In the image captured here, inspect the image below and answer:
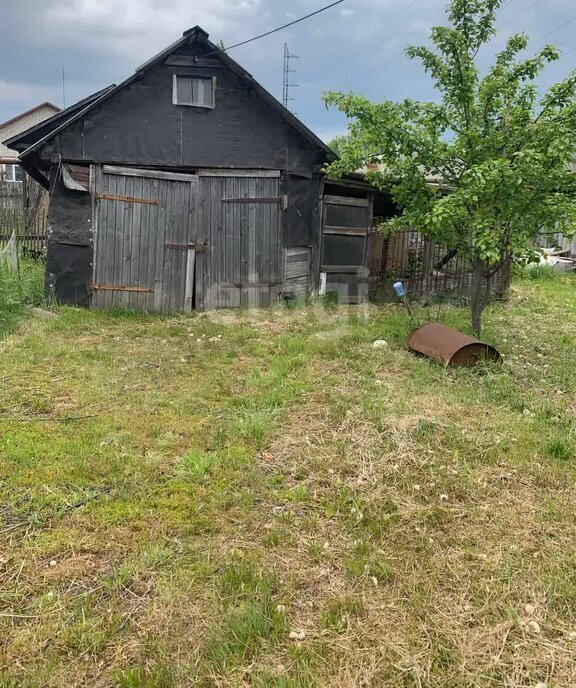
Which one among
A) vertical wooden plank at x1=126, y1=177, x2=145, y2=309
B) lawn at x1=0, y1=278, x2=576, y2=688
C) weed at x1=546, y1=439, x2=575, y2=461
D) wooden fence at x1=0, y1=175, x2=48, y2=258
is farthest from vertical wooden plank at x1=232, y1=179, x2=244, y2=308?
weed at x1=546, y1=439, x2=575, y2=461

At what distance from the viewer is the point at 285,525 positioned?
2734 millimetres

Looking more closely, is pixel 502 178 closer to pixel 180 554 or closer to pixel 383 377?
pixel 383 377

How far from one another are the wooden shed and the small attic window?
0.02m

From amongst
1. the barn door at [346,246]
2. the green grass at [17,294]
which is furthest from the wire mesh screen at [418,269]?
the green grass at [17,294]

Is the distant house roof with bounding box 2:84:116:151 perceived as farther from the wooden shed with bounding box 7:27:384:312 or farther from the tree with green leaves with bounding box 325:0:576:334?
the tree with green leaves with bounding box 325:0:576:334

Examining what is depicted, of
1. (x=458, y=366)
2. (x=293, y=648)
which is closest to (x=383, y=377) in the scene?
(x=458, y=366)

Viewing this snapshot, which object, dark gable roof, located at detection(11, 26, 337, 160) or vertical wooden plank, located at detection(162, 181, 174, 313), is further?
vertical wooden plank, located at detection(162, 181, 174, 313)

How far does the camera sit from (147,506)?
2875 millimetres

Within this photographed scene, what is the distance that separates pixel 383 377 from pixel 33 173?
6.52m

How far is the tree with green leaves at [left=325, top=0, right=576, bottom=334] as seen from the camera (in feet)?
16.9

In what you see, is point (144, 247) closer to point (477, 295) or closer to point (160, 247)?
point (160, 247)

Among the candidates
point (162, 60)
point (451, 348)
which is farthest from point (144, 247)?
point (451, 348)

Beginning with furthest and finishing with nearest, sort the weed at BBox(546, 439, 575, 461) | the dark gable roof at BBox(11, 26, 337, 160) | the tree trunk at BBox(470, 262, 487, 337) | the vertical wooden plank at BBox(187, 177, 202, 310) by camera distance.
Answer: the vertical wooden plank at BBox(187, 177, 202, 310)
the dark gable roof at BBox(11, 26, 337, 160)
the tree trunk at BBox(470, 262, 487, 337)
the weed at BBox(546, 439, 575, 461)

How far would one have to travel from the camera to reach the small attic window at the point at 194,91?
25.6 ft
